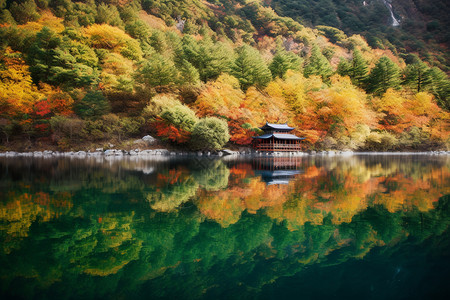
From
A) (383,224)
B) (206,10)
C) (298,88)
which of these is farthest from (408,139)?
(206,10)

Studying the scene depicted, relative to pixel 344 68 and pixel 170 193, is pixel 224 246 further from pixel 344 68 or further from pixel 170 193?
pixel 344 68

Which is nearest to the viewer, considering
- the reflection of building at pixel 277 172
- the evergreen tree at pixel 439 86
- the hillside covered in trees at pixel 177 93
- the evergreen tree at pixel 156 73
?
the reflection of building at pixel 277 172

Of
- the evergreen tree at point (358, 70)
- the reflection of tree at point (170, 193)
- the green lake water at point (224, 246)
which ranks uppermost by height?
the evergreen tree at point (358, 70)

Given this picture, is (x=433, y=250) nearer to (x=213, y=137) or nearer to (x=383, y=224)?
(x=383, y=224)

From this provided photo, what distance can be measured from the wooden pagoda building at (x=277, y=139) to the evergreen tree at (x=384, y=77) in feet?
48.9

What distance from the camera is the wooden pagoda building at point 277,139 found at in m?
24.2

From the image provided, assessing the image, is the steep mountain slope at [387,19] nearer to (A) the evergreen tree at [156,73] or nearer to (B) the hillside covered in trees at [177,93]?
(B) the hillside covered in trees at [177,93]

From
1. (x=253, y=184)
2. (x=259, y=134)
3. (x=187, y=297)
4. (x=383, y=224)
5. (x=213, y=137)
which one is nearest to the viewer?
(x=187, y=297)

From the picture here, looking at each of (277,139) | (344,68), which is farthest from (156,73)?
(344,68)

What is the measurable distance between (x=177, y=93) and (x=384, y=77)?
25767 millimetres

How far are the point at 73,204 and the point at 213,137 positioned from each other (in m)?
16.6

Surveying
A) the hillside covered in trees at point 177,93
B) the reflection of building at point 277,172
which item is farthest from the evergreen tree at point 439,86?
the reflection of building at point 277,172

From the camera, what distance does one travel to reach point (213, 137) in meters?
21.9

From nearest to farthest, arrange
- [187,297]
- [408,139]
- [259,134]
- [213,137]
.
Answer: [187,297] < [213,137] < [259,134] < [408,139]
